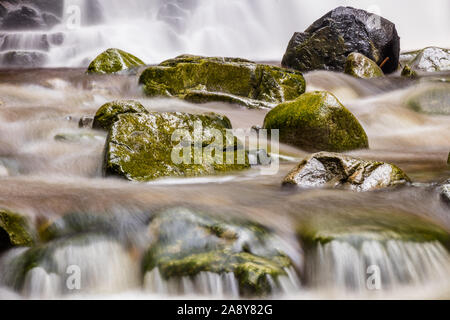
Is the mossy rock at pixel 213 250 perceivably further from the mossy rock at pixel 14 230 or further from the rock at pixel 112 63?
the rock at pixel 112 63

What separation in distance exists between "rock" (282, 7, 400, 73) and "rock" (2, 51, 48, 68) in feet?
34.5

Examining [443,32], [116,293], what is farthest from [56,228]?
[443,32]

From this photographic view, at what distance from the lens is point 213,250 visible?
295 cm

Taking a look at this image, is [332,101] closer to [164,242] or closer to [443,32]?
[164,242]

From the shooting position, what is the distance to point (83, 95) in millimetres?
9133

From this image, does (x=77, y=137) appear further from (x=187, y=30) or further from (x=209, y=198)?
(x=187, y=30)

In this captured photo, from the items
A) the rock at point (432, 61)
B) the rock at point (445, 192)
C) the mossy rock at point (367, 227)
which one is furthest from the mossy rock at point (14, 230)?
the rock at point (432, 61)

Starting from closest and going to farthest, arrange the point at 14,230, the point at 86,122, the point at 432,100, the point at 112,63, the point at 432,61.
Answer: the point at 14,230
the point at 86,122
the point at 432,100
the point at 112,63
the point at 432,61

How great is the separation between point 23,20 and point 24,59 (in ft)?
25.3

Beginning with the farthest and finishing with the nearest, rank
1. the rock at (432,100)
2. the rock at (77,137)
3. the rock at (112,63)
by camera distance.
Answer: the rock at (112,63) < the rock at (432,100) < the rock at (77,137)

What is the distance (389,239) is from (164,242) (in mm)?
1658

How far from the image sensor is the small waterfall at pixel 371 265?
2.93 m

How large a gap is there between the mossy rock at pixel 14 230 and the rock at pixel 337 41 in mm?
10934

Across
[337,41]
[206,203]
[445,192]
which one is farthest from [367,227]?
[337,41]
